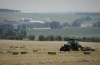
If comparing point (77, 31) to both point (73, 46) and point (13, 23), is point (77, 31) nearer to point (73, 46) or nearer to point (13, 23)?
point (73, 46)

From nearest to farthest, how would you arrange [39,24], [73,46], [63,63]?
[63,63] → [39,24] → [73,46]

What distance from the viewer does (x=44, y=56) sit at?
12836 mm

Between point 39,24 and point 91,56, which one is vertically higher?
point 39,24

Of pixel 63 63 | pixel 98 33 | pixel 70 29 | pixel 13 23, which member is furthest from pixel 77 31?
pixel 13 23

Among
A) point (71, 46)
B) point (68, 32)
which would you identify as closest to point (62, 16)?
point (68, 32)

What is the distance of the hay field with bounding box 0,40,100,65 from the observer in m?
11.7

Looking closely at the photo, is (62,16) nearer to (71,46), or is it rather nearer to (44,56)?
(44,56)

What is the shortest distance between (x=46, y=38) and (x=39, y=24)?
1.09 metres

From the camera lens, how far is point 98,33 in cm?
1362

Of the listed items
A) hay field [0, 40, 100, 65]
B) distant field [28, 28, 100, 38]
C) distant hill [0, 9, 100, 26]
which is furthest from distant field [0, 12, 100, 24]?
hay field [0, 40, 100, 65]

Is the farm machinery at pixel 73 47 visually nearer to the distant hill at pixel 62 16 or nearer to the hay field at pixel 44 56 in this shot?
the hay field at pixel 44 56

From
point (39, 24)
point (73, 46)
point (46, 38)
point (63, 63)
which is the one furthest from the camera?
point (73, 46)

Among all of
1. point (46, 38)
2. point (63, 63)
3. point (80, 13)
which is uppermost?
point (80, 13)

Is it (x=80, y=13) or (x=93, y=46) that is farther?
(x=93, y=46)
